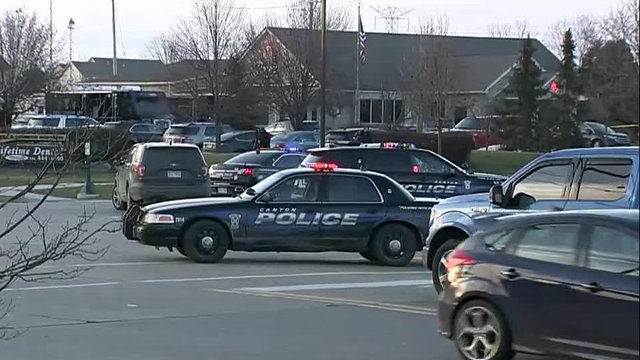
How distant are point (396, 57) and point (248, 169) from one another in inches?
1720

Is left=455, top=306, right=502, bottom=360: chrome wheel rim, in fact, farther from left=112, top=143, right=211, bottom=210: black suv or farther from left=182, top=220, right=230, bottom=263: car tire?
left=112, top=143, right=211, bottom=210: black suv

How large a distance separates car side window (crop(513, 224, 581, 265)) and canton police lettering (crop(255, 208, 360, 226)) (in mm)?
8187

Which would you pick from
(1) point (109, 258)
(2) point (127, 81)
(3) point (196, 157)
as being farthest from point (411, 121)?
(1) point (109, 258)

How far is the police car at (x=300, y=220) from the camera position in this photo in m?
16.9

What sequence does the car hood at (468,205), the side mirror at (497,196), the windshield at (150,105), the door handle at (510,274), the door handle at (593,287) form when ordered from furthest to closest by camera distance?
the windshield at (150,105), the car hood at (468,205), the side mirror at (497,196), the door handle at (510,274), the door handle at (593,287)

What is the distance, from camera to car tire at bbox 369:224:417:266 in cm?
1747

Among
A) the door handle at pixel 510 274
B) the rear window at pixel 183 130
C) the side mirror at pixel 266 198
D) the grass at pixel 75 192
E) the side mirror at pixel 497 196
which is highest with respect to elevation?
the side mirror at pixel 497 196

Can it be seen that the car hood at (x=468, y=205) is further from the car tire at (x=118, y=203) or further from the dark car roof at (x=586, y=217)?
the car tire at (x=118, y=203)

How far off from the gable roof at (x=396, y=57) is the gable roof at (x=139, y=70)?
462 cm

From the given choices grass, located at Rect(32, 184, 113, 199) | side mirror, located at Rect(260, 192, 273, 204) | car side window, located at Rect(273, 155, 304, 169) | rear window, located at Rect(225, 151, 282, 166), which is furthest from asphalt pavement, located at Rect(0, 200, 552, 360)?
grass, located at Rect(32, 184, 113, 199)

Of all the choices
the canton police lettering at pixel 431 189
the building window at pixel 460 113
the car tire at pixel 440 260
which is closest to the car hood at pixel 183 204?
the car tire at pixel 440 260

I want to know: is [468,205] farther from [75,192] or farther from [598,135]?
[598,135]

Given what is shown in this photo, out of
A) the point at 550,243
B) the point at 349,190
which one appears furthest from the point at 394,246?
the point at 550,243

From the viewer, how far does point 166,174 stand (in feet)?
83.8
